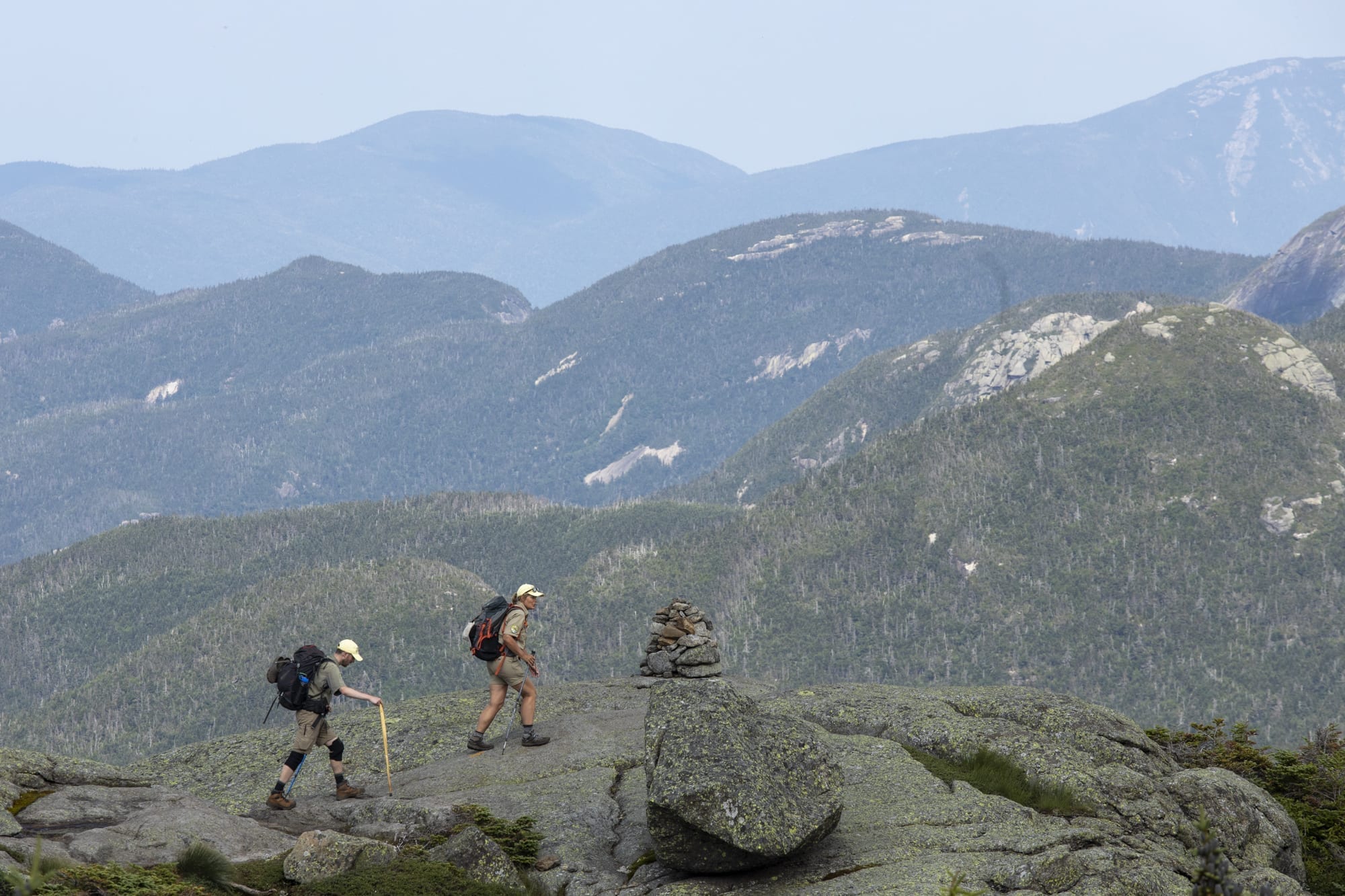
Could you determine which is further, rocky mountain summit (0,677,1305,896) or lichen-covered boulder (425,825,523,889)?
lichen-covered boulder (425,825,523,889)

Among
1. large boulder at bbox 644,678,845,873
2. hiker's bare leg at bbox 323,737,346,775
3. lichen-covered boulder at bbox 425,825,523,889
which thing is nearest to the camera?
large boulder at bbox 644,678,845,873

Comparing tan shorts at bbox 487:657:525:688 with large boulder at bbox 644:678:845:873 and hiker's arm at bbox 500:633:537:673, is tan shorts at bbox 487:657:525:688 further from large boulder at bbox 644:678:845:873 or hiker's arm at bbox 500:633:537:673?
large boulder at bbox 644:678:845:873

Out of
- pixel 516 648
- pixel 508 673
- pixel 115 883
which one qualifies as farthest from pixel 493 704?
pixel 115 883

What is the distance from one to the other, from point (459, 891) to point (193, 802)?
10.2 meters

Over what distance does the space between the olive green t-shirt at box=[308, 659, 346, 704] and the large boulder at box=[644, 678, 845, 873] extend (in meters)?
10.2

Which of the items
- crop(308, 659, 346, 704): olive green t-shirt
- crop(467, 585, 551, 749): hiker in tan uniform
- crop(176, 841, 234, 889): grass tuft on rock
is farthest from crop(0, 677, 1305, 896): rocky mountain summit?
crop(308, 659, 346, 704): olive green t-shirt

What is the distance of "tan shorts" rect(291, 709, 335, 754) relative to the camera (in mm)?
34062

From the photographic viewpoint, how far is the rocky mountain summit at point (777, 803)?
2592cm

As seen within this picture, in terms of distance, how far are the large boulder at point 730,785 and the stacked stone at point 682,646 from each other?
18.3 meters

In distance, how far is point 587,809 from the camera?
1248 inches

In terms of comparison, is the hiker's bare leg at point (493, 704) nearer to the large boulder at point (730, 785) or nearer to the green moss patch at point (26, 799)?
the large boulder at point (730, 785)

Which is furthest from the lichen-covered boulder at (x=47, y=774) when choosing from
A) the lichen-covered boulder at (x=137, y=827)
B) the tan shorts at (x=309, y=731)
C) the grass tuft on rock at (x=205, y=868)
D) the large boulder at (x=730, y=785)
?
the large boulder at (x=730, y=785)

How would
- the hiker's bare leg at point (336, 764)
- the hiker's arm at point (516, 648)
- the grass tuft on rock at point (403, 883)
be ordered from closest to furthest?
the grass tuft on rock at point (403, 883) < the hiker's bare leg at point (336, 764) < the hiker's arm at point (516, 648)

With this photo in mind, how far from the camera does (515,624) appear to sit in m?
36.6
